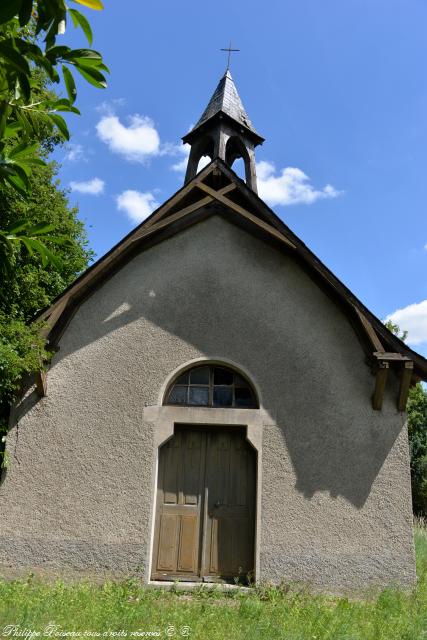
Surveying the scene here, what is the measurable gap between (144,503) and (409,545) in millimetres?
3440

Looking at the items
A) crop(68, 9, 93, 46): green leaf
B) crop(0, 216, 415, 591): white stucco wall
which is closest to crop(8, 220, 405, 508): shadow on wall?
crop(0, 216, 415, 591): white stucco wall

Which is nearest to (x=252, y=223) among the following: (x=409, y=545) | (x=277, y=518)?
(x=277, y=518)

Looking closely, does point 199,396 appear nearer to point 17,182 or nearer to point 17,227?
point 17,227

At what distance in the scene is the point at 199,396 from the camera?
22.5 ft

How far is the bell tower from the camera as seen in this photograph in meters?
9.34

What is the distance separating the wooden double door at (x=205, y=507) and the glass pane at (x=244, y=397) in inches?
14.6

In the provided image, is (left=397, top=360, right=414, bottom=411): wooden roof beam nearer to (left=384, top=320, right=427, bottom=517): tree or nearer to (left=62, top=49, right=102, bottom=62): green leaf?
(left=62, top=49, right=102, bottom=62): green leaf

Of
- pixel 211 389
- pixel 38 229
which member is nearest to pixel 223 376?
pixel 211 389

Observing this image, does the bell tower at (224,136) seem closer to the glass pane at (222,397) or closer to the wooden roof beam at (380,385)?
the glass pane at (222,397)

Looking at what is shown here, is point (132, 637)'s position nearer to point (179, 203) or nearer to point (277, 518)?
point (277, 518)

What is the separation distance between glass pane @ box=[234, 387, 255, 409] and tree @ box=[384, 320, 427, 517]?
18171 millimetres

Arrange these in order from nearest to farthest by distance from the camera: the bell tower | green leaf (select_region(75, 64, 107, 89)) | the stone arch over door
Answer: green leaf (select_region(75, 64, 107, 89))
the stone arch over door
the bell tower

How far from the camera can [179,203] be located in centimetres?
736

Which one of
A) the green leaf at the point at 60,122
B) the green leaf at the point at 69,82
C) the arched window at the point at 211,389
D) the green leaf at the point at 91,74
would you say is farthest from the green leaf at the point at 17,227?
the arched window at the point at 211,389
